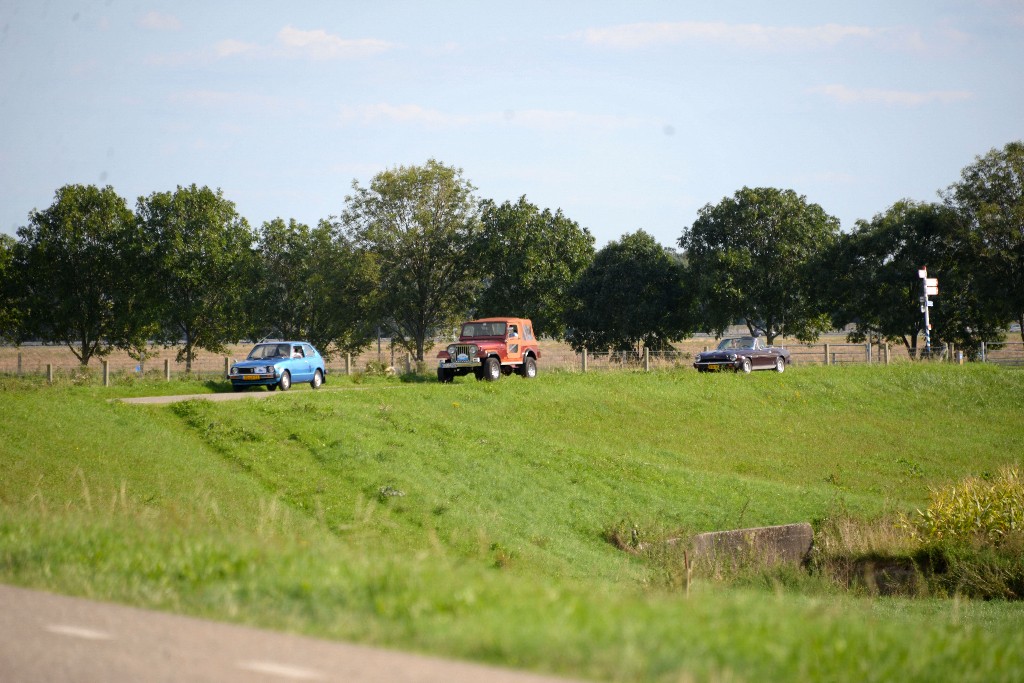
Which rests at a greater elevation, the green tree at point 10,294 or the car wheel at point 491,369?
the green tree at point 10,294

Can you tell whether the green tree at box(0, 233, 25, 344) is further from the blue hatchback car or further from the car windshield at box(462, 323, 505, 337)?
the car windshield at box(462, 323, 505, 337)

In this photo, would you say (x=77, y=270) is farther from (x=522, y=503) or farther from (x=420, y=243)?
(x=522, y=503)

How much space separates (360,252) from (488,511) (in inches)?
1602

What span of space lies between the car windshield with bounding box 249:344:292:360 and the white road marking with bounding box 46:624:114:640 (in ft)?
100

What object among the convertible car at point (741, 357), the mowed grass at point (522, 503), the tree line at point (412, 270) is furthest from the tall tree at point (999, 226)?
the convertible car at point (741, 357)

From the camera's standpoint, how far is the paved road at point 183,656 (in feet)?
19.4

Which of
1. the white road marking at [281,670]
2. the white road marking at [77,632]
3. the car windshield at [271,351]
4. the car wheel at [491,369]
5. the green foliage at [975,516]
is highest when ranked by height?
the car windshield at [271,351]

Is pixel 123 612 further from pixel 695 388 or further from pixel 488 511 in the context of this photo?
pixel 695 388

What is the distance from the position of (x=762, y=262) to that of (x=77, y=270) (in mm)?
46492

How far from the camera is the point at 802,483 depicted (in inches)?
1265

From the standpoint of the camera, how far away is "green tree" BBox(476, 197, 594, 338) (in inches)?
2451

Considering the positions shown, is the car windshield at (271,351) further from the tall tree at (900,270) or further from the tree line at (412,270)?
the tall tree at (900,270)

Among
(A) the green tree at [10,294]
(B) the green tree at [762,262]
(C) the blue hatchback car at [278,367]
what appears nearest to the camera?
(C) the blue hatchback car at [278,367]

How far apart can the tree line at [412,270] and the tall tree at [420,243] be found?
108 mm
